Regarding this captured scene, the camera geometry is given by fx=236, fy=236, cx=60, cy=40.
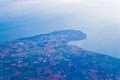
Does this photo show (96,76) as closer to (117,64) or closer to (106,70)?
(106,70)

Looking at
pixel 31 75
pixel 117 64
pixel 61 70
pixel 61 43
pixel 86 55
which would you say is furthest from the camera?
pixel 61 43

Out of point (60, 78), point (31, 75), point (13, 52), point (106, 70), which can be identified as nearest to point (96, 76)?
point (106, 70)

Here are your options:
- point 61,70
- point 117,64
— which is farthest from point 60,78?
point 117,64

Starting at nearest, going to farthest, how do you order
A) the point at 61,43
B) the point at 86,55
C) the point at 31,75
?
the point at 31,75 < the point at 86,55 < the point at 61,43

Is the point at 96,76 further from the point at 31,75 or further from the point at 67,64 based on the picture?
the point at 31,75

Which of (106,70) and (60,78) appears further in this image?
(106,70)

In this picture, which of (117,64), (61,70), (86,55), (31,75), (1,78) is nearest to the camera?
(1,78)
